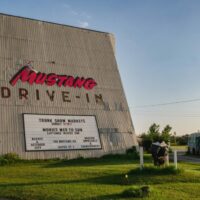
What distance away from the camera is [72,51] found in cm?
3400

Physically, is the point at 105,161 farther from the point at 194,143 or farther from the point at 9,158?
the point at 194,143

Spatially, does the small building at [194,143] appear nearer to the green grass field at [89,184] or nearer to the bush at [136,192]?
the green grass field at [89,184]

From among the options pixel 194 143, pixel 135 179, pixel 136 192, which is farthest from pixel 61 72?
pixel 194 143

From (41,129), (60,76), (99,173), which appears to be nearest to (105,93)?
(60,76)

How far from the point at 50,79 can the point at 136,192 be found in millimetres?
19311

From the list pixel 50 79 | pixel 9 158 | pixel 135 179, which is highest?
pixel 50 79

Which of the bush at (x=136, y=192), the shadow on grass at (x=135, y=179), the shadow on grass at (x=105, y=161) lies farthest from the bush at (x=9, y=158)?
the bush at (x=136, y=192)

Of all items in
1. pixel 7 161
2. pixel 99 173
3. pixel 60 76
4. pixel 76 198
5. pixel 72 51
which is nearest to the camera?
pixel 76 198

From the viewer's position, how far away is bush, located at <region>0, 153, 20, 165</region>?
24630 millimetres

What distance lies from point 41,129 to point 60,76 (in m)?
5.20

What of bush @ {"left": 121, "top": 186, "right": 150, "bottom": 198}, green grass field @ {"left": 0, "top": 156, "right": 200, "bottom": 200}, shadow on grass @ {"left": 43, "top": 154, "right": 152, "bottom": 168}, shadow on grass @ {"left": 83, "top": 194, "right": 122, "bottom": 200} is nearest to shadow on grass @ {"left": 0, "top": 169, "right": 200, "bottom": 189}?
green grass field @ {"left": 0, "top": 156, "right": 200, "bottom": 200}

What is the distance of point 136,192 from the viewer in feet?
42.5

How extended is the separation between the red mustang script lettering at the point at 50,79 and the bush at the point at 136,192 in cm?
1804

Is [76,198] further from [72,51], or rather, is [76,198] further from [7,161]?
[72,51]
